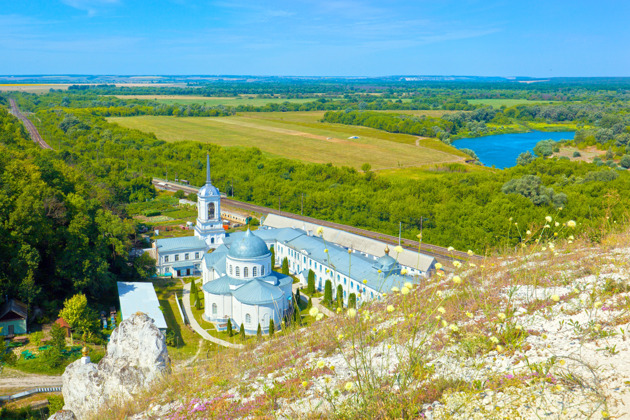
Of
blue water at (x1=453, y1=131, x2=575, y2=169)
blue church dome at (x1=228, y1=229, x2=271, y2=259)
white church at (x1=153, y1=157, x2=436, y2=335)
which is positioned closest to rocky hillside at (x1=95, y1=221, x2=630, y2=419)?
white church at (x1=153, y1=157, x2=436, y2=335)

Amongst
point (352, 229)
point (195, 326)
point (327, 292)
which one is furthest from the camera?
point (352, 229)

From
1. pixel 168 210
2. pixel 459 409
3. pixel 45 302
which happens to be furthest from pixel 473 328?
pixel 168 210

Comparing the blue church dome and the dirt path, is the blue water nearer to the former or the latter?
the blue church dome

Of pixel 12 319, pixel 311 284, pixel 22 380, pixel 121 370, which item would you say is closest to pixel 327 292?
pixel 311 284

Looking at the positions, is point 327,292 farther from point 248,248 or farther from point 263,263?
point 248,248

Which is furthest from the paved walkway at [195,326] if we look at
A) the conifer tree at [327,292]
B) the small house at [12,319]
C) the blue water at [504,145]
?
the blue water at [504,145]

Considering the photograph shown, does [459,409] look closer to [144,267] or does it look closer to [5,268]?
[5,268]

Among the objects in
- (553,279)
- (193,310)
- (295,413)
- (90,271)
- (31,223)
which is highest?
(553,279)

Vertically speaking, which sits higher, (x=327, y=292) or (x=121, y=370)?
(x=121, y=370)
